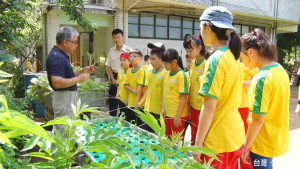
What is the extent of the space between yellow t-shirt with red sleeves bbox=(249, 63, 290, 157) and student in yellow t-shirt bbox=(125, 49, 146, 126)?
2055mm

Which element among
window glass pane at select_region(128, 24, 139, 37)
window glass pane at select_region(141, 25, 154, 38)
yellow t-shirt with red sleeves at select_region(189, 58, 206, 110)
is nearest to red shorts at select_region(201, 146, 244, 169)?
yellow t-shirt with red sleeves at select_region(189, 58, 206, 110)

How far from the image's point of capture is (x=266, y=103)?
1776 mm

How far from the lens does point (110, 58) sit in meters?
4.76

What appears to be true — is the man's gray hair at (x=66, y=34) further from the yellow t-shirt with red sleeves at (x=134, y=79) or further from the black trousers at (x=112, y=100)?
the black trousers at (x=112, y=100)

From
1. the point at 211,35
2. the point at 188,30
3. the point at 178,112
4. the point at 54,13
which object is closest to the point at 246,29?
the point at 188,30

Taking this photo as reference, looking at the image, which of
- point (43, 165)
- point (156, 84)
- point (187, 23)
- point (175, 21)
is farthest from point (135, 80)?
point (187, 23)

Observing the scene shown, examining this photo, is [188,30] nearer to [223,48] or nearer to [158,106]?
[158,106]

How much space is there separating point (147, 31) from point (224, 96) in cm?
795

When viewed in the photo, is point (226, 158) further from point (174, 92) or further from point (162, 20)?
point (162, 20)

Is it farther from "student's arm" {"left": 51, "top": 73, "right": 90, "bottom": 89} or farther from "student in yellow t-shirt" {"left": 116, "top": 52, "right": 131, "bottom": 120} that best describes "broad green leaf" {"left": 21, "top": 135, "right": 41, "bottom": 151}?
"student in yellow t-shirt" {"left": 116, "top": 52, "right": 131, "bottom": 120}

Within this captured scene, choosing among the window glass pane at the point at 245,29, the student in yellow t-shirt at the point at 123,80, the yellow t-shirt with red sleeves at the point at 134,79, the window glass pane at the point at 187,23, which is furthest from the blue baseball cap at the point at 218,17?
the window glass pane at the point at 245,29

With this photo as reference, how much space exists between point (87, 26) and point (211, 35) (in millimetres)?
2978

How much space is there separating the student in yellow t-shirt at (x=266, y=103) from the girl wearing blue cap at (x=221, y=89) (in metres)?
0.17

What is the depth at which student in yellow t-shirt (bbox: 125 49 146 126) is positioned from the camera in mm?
3756
